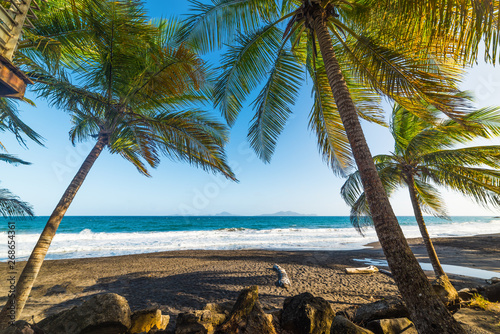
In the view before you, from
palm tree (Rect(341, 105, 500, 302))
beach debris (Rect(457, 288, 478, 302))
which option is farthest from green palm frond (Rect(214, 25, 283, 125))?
beach debris (Rect(457, 288, 478, 302))

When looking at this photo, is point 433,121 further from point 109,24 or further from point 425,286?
point 109,24

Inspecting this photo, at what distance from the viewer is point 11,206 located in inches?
256

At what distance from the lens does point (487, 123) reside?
4.43m

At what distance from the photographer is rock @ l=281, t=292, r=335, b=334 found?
8.11 ft

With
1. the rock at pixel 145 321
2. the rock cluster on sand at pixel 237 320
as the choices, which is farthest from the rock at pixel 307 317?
the rock at pixel 145 321

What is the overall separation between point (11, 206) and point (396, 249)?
997 cm

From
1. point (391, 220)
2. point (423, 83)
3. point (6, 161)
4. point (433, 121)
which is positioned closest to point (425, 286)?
point (391, 220)

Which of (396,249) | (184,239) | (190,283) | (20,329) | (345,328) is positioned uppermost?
(396,249)

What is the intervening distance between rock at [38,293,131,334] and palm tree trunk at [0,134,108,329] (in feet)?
4.41

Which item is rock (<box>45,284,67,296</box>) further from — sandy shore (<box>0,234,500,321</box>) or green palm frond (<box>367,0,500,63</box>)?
green palm frond (<box>367,0,500,63</box>)

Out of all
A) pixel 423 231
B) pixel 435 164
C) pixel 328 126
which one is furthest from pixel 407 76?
pixel 423 231

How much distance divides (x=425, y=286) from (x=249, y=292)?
1861mm

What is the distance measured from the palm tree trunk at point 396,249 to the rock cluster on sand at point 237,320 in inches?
25.3

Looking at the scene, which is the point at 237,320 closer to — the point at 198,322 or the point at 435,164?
the point at 198,322
